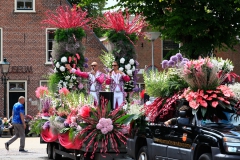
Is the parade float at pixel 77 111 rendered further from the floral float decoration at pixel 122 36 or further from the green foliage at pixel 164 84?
the green foliage at pixel 164 84

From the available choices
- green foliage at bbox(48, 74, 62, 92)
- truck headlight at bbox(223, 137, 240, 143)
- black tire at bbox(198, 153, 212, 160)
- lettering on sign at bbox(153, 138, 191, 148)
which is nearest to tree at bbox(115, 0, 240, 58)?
green foliage at bbox(48, 74, 62, 92)

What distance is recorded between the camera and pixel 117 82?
700 inches

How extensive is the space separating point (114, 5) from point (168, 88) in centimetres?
1384

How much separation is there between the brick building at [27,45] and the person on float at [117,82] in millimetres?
23687

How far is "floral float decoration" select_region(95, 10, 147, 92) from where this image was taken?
18.8m

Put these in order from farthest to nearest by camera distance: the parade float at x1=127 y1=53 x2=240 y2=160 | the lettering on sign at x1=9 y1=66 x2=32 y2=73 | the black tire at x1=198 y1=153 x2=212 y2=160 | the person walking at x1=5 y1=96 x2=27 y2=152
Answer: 1. the lettering on sign at x1=9 y1=66 x2=32 y2=73
2. the person walking at x1=5 y1=96 x2=27 y2=152
3. the parade float at x1=127 y1=53 x2=240 y2=160
4. the black tire at x1=198 y1=153 x2=212 y2=160

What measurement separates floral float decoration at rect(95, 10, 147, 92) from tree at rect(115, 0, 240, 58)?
5.56 meters

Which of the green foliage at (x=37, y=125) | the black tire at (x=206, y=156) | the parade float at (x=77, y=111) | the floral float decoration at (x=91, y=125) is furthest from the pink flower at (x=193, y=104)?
the green foliage at (x=37, y=125)

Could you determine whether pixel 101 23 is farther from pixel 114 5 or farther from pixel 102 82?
pixel 114 5

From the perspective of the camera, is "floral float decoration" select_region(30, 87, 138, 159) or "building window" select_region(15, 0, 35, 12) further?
"building window" select_region(15, 0, 35, 12)

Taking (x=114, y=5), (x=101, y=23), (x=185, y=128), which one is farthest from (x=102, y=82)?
(x=114, y=5)

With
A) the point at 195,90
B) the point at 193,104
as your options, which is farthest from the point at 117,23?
the point at 193,104

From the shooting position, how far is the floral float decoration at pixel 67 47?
19.6 m

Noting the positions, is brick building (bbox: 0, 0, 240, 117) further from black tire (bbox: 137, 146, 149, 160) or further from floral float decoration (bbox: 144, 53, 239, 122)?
floral float decoration (bbox: 144, 53, 239, 122)
